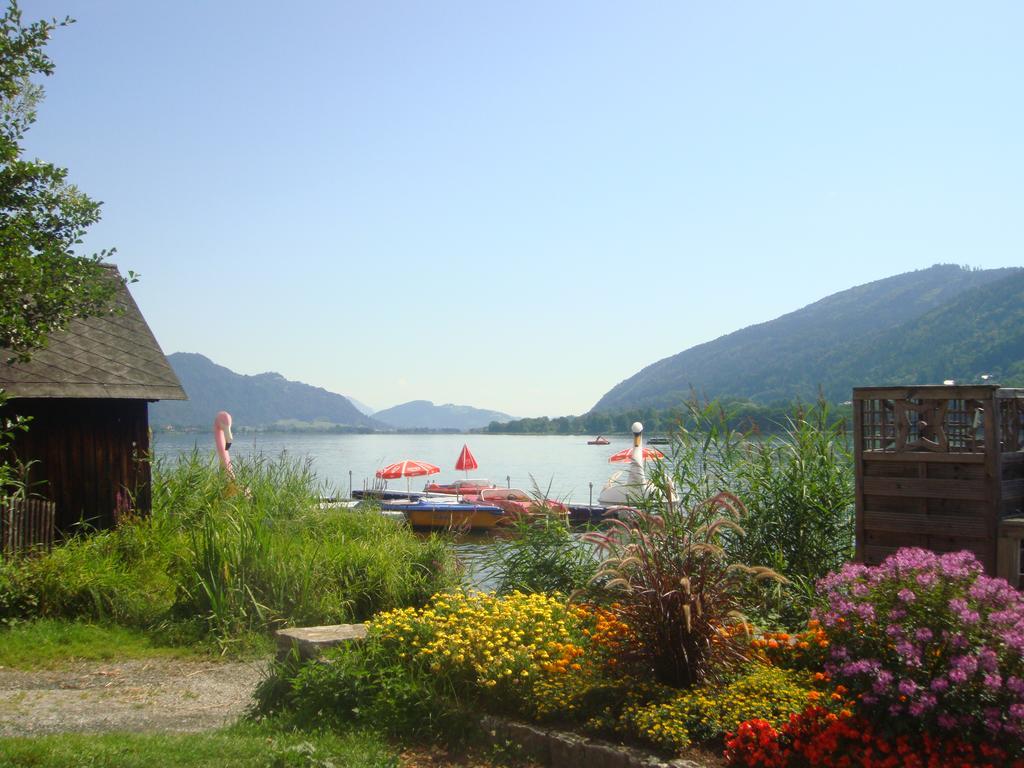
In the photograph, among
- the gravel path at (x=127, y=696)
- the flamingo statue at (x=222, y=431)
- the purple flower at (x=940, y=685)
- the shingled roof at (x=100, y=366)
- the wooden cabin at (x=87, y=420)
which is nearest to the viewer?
the purple flower at (x=940, y=685)

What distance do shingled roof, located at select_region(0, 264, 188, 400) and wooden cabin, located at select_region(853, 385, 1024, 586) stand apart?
904 cm

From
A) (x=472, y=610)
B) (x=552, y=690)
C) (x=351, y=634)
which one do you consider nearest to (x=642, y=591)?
(x=552, y=690)

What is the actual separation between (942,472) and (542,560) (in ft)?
11.9

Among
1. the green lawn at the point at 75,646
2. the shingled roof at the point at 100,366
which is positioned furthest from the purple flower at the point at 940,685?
the shingled roof at the point at 100,366

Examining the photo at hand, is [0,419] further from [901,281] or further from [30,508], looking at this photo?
[901,281]

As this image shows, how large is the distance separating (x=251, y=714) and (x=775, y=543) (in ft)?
15.3

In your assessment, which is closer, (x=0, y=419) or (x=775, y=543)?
(x=775, y=543)

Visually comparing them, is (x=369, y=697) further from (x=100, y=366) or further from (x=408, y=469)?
(x=408, y=469)

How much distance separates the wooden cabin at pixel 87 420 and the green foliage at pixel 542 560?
604 cm

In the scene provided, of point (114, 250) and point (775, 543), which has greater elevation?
point (114, 250)

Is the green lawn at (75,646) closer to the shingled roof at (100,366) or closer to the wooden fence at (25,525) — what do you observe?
the wooden fence at (25,525)

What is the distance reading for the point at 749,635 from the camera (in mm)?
5828

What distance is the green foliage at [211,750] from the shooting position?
515cm

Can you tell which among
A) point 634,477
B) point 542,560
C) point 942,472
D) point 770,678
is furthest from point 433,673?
point 634,477
